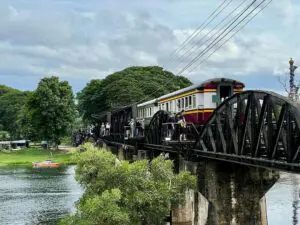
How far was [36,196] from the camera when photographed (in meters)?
65.5

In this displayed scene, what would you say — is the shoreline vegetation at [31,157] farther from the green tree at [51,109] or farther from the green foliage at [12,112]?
the green foliage at [12,112]

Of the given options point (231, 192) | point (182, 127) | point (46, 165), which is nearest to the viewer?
point (231, 192)

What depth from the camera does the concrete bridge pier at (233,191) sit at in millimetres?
30969

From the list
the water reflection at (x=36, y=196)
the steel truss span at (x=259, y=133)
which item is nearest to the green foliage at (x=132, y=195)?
the steel truss span at (x=259, y=133)

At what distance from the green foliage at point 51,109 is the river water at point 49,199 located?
34.0 m

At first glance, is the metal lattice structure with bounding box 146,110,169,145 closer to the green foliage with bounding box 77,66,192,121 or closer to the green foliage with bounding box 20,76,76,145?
the green foliage with bounding box 77,66,192,121

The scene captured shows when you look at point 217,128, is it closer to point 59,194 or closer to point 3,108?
point 59,194

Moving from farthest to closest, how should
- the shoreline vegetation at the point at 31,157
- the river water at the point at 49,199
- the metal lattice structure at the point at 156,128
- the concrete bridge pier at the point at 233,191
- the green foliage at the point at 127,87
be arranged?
the shoreline vegetation at the point at 31,157
the green foliage at the point at 127,87
the river water at the point at 49,199
the metal lattice structure at the point at 156,128
the concrete bridge pier at the point at 233,191

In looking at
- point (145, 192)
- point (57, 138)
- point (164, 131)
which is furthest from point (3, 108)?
point (145, 192)

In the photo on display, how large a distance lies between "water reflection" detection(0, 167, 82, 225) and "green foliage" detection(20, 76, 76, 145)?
26811 mm

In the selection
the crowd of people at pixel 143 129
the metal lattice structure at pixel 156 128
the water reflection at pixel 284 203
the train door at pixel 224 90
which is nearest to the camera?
the crowd of people at pixel 143 129

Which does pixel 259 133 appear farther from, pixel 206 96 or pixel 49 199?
pixel 49 199

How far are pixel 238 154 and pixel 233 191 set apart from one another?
759 cm

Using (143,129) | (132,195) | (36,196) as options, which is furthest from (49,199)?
(132,195)
